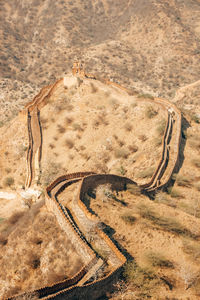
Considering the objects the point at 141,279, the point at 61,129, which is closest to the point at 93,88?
the point at 61,129

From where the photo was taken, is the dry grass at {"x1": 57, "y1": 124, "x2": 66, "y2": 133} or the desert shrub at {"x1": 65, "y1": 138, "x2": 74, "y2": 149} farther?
the dry grass at {"x1": 57, "y1": 124, "x2": 66, "y2": 133}

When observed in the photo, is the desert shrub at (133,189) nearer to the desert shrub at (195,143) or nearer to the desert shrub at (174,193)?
the desert shrub at (174,193)

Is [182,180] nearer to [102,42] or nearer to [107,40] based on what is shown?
[102,42]

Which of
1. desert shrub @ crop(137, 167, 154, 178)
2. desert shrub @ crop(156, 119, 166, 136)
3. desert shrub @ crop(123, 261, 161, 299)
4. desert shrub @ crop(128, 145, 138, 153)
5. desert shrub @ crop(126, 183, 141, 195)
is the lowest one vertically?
desert shrub @ crop(123, 261, 161, 299)

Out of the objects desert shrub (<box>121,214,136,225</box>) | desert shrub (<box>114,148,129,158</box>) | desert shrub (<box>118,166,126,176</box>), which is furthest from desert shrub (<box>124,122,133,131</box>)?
desert shrub (<box>121,214,136,225</box>)

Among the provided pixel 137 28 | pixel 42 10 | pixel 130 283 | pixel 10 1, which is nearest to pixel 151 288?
pixel 130 283

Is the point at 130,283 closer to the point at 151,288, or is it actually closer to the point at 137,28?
the point at 151,288

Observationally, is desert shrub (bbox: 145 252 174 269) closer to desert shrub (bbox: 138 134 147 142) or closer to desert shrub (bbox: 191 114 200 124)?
desert shrub (bbox: 138 134 147 142)
